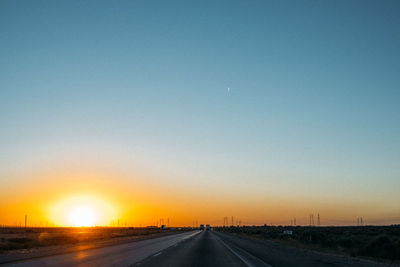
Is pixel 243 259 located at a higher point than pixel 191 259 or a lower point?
lower

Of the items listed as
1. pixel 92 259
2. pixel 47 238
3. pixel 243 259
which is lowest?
pixel 47 238

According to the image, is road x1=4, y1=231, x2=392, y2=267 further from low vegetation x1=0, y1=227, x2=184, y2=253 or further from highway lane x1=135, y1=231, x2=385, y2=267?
low vegetation x1=0, y1=227, x2=184, y2=253

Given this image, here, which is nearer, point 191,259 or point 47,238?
point 191,259

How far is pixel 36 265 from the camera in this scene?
16109 millimetres

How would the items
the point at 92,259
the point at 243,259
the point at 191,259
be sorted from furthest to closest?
the point at 243,259 → the point at 191,259 → the point at 92,259

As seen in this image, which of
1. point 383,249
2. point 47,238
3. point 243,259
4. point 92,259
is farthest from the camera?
point 47,238

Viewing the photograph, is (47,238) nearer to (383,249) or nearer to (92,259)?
(92,259)

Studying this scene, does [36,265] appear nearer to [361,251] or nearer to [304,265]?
[304,265]

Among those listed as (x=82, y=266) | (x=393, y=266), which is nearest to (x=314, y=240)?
(x=393, y=266)

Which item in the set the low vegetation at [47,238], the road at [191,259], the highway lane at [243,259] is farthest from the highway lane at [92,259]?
the low vegetation at [47,238]

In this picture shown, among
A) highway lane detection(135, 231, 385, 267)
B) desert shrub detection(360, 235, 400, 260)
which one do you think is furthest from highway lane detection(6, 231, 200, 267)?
desert shrub detection(360, 235, 400, 260)

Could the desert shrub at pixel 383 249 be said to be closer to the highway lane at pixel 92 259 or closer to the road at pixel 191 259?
the road at pixel 191 259

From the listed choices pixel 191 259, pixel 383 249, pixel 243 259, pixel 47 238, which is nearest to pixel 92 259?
pixel 191 259

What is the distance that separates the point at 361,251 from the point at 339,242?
Result: 1354 centimetres
